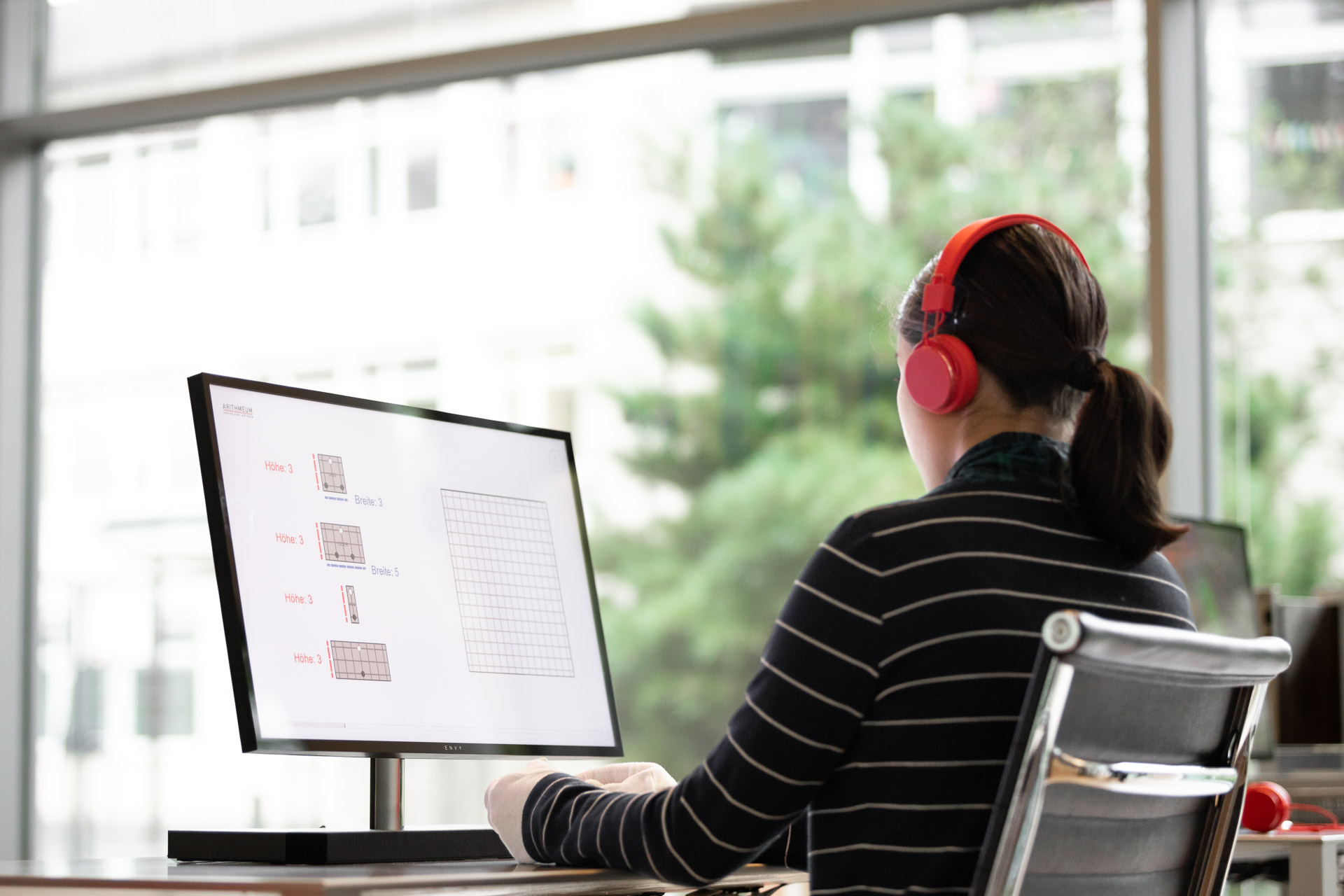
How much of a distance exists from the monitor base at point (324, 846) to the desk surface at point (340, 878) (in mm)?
12

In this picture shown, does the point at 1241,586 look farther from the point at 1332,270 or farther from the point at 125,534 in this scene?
the point at 125,534

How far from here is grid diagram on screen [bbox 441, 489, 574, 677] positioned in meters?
1.34

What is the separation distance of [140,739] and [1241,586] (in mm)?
2492

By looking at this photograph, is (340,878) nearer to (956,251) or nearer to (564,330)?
(956,251)

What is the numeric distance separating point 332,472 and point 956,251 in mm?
580

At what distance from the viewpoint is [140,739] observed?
3.36 metres

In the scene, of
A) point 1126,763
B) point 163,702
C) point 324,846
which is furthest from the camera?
point 163,702

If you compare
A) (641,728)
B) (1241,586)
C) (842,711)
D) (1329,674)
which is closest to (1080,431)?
(842,711)

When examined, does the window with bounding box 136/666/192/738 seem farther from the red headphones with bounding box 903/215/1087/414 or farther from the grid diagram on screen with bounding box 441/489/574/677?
the red headphones with bounding box 903/215/1087/414

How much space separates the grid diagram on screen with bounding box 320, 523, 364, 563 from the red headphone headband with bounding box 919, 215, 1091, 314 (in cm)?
54

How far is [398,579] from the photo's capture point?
4.24ft

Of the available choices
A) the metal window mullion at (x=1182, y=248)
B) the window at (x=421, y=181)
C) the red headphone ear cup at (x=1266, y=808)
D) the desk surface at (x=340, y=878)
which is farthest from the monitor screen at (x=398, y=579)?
the window at (x=421, y=181)

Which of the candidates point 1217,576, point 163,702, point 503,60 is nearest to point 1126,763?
point 1217,576

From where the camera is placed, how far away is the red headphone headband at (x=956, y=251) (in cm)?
107
